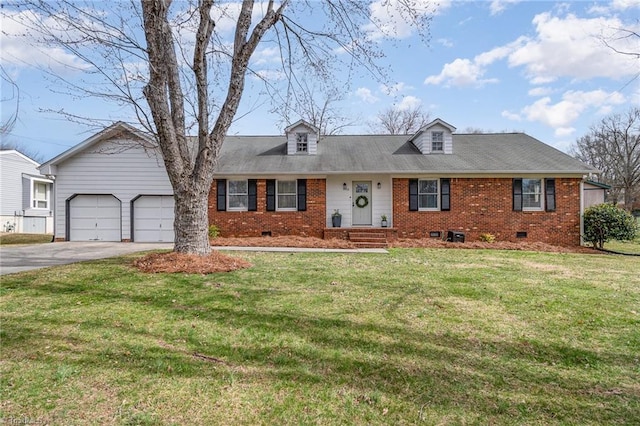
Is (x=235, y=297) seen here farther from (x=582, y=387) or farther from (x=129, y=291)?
(x=582, y=387)

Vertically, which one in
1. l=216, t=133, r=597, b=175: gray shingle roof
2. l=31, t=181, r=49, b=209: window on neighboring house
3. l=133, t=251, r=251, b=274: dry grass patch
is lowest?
l=133, t=251, r=251, b=274: dry grass patch

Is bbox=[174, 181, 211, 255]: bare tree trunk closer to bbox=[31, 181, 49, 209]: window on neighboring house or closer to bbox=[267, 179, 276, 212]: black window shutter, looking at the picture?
bbox=[267, 179, 276, 212]: black window shutter

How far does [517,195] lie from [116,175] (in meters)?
16.3

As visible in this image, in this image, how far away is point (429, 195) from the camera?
14.1 metres

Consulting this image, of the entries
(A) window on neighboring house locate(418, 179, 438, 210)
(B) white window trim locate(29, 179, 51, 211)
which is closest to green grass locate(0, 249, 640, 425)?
(A) window on neighboring house locate(418, 179, 438, 210)

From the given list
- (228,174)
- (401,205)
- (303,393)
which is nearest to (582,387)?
(303,393)

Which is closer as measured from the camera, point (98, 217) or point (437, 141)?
point (98, 217)

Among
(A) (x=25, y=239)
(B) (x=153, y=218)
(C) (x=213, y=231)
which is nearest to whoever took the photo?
(C) (x=213, y=231)

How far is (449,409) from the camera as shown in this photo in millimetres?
2574

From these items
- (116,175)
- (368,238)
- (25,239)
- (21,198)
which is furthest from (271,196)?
(21,198)

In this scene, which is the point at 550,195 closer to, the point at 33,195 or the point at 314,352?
the point at 314,352

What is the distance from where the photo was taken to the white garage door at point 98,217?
46.2ft

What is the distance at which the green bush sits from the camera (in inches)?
512

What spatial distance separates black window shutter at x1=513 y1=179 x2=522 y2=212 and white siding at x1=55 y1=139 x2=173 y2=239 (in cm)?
1388
